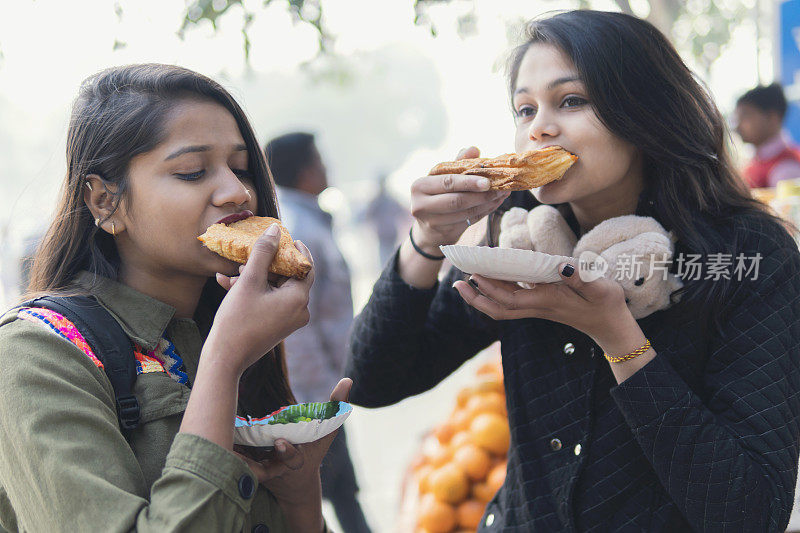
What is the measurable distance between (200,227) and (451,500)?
2.35m

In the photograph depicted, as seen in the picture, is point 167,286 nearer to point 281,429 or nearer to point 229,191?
point 229,191

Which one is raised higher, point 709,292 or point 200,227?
point 200,227

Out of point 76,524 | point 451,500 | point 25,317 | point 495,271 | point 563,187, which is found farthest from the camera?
point 451,500

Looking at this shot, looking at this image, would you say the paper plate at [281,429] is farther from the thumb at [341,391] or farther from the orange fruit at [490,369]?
the orange fruit at [490,369]

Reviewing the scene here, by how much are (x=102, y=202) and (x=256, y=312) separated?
55 centimetres

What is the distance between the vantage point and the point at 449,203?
1.64m

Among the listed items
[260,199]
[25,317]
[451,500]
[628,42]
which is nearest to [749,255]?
[628,42]

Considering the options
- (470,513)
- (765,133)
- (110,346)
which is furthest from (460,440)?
(765,133)

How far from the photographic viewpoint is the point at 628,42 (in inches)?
68.2

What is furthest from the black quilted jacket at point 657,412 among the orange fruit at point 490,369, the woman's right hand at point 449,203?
the orange fruit at point 490,369

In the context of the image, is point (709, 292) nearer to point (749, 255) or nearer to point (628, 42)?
point (749, 255)

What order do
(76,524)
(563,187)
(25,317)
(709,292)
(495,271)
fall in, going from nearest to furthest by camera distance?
(76,524), (25,317), (495,271), (709,292), (563,187)

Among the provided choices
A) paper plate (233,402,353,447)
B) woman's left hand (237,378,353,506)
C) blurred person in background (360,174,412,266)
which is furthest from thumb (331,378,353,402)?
blurred person in background (360,174,412,266)

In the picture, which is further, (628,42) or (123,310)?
(628,42)
